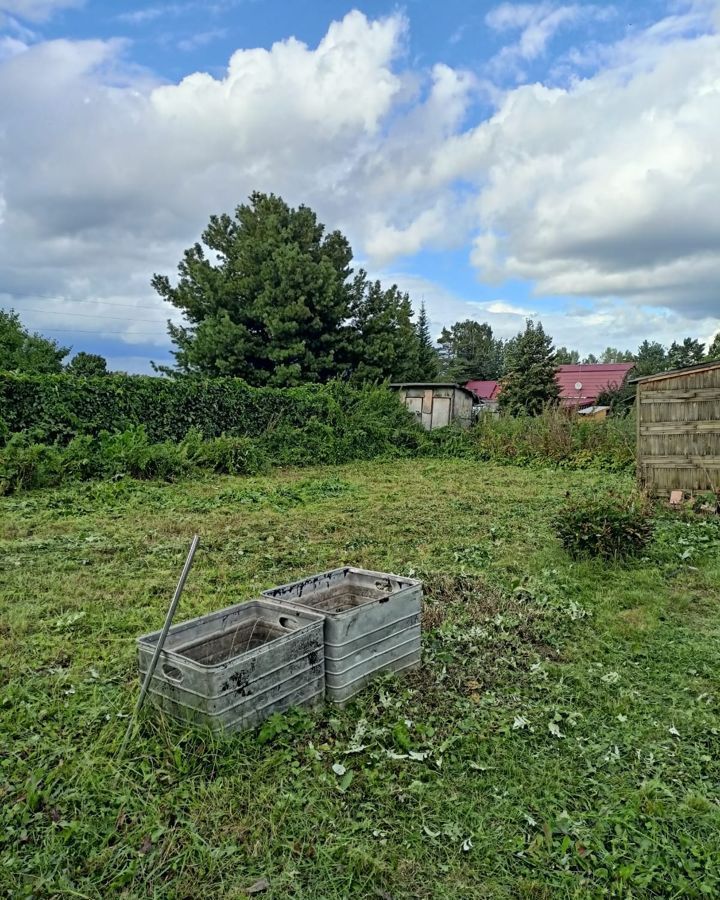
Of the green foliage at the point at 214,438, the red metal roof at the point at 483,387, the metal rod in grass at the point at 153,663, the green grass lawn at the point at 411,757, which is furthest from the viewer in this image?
the red metal roof at the point at 483,387

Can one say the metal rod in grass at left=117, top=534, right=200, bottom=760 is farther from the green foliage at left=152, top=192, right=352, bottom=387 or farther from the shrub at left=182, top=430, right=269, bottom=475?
the green foliage at left=152, top=192, right=352, bottom=387

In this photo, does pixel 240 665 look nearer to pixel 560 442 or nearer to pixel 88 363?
pixel 560 442

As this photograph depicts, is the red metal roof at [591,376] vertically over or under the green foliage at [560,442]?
over

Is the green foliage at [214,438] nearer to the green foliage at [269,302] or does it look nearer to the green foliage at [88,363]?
the green foliage at [269,302]

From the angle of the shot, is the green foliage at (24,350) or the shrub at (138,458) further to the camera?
the green foliage at (24,350)

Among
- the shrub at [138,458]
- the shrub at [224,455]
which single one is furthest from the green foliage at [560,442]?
the shrub at [138,458]

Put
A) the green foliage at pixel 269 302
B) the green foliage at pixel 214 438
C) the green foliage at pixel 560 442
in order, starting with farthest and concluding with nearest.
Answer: the green foliage at pixel 269 302, the green foliage at pixel 560 442, the green foliage at pixel 214 438

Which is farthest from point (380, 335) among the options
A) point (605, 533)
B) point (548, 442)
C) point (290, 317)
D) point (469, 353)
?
point (469, 353)

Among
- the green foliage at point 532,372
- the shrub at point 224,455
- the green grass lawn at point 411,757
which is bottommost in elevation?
the green grass lawn at point 411,757

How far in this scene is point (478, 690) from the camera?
263 centimetres

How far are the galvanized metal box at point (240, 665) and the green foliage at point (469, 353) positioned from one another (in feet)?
120

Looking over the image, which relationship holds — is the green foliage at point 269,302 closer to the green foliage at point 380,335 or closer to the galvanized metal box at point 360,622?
the green foliage at point 380,335

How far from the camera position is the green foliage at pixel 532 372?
68.7ft

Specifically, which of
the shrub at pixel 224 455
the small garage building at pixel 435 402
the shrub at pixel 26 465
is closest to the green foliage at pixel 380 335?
the small garage building at pixel 435 402
